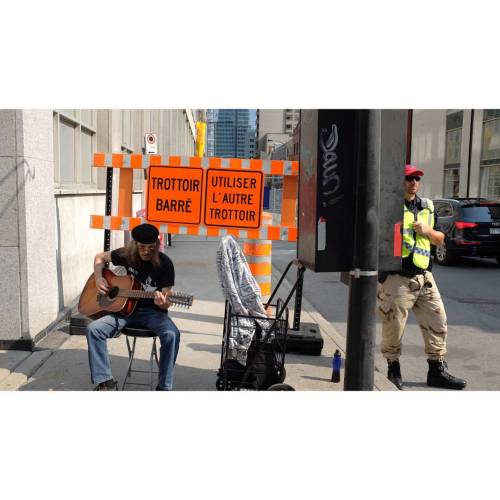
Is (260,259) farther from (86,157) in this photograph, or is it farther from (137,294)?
(86,157)

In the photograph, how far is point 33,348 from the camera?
5.88 m

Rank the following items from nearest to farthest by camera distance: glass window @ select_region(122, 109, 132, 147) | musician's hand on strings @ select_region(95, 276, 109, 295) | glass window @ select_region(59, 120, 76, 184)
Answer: musician's hand on strings @ select_region(95, 276, 109, 295)
glass window @ select_region(59, 120, 76, 184)
glass window @ select_region(122, 109, 132, 147)

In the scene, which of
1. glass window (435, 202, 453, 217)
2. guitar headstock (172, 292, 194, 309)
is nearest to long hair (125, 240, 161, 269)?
guitar headstock (172, 292, 194, 309)

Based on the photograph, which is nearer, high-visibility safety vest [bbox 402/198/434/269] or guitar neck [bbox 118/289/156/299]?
guitar neck [bbox 118/289/156/299]

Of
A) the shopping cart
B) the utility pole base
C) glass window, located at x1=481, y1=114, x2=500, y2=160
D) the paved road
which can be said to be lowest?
the paved road

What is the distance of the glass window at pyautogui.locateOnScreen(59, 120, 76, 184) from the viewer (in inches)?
314

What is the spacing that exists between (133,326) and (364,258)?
6.47ft

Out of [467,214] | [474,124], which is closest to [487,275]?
[467,214]

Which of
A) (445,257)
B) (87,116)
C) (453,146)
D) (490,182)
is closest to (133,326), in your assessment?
(87,116)

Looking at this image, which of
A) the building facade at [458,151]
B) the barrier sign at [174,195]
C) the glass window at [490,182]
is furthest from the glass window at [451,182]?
the barrier sign at [174,195]

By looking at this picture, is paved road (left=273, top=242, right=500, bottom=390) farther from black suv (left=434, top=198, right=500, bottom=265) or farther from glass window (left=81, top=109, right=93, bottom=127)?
glass window (left=81, top=109, right=93, bottom=127)

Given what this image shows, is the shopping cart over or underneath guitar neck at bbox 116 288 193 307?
underneath

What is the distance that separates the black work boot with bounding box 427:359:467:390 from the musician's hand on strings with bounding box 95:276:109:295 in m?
2.99

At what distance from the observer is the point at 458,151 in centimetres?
3073
